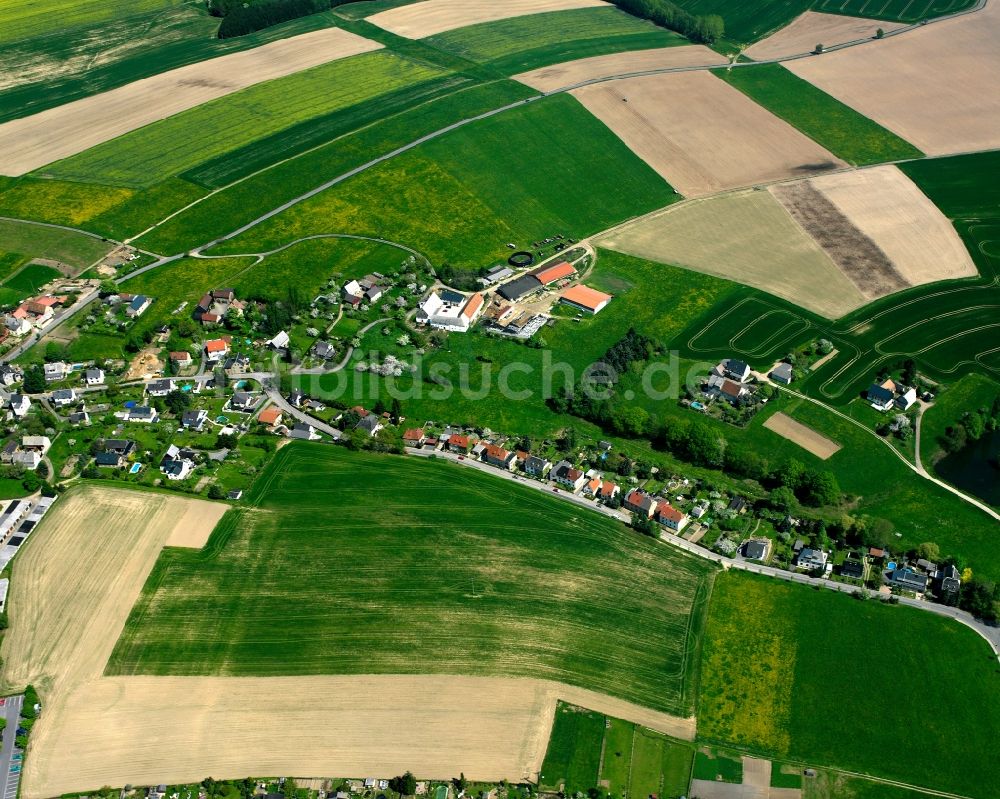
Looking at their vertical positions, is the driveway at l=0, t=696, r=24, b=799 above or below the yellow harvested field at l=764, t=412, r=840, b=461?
above

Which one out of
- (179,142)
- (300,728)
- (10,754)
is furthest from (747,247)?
(10,754)

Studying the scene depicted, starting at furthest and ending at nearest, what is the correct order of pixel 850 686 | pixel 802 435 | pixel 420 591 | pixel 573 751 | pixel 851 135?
pixel 851 135 → pixel 802 435 → pixel 420 591 → pixel 850 686 → pixel 573 751

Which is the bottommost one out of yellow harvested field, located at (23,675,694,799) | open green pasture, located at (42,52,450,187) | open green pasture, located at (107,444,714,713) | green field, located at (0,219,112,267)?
yellow harvested field, located at (23,675,694,799)

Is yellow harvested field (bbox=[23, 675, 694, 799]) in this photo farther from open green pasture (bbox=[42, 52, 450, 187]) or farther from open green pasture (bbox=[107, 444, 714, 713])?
open green pasture (bbox=[42, 52, 450, 187])

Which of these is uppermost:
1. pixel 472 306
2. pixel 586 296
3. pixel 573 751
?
pixel 472 306

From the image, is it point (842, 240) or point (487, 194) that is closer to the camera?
point (842, 240)

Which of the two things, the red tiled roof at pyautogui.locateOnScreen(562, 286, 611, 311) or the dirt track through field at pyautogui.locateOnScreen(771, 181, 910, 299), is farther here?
the dirt track through field at pyautogui.locateOnScreen(771, 181, 910, 299)

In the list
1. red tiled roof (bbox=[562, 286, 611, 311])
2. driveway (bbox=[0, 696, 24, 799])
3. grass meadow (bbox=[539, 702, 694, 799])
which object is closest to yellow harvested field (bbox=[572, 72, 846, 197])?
red tiled roof (bbox=[562, 286, 611, 311])

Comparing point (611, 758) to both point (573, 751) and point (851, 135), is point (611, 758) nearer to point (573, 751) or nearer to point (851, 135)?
point (573, 751)
